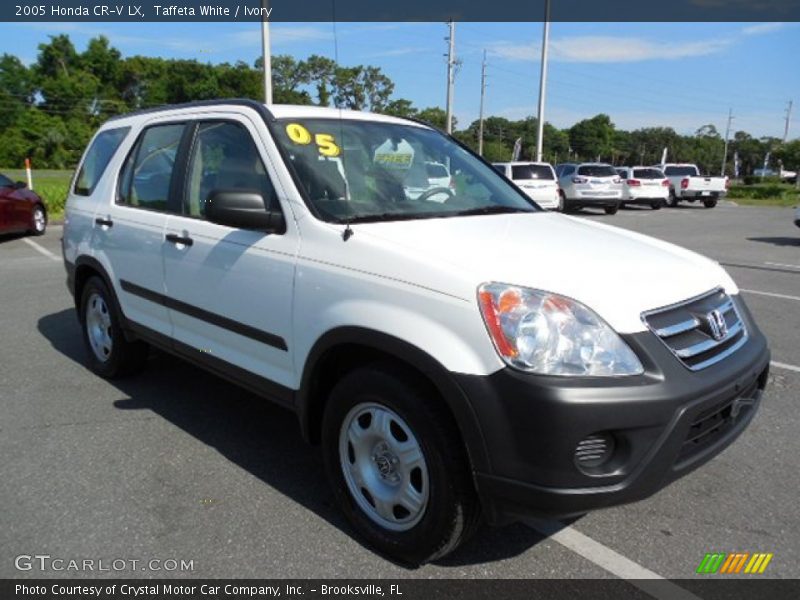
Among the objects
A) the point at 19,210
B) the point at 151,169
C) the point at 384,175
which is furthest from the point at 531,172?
the point at 384,175

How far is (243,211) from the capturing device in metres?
2.90

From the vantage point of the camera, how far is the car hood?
2283 mm

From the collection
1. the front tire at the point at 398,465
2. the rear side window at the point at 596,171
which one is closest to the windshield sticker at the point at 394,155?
the front tire at the point at 398,465

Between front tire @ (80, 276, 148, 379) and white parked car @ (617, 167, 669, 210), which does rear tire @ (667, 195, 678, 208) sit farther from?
front tire @ (80, 276, 148, 379)

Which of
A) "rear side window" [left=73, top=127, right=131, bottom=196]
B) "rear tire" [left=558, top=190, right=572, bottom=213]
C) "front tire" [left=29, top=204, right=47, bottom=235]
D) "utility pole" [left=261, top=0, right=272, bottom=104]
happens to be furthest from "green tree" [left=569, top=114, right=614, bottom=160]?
"rear side window" [left=73, top=127, right=131, bottom=196]

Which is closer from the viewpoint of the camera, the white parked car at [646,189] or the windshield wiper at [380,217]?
the windshield wiper at [380,217]

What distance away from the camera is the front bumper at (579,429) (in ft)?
6.89

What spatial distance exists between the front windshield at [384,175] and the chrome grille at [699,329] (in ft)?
3.88

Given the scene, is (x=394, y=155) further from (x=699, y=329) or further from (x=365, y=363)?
(x=699, y=329)

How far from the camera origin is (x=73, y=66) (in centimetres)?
8262

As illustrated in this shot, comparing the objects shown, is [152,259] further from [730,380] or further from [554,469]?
[730,380]

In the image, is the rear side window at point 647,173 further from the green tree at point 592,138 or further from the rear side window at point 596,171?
the green tree at point 592,138

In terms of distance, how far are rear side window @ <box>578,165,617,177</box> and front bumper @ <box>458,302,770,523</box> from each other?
2082 cm

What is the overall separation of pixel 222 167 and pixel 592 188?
1970cm
